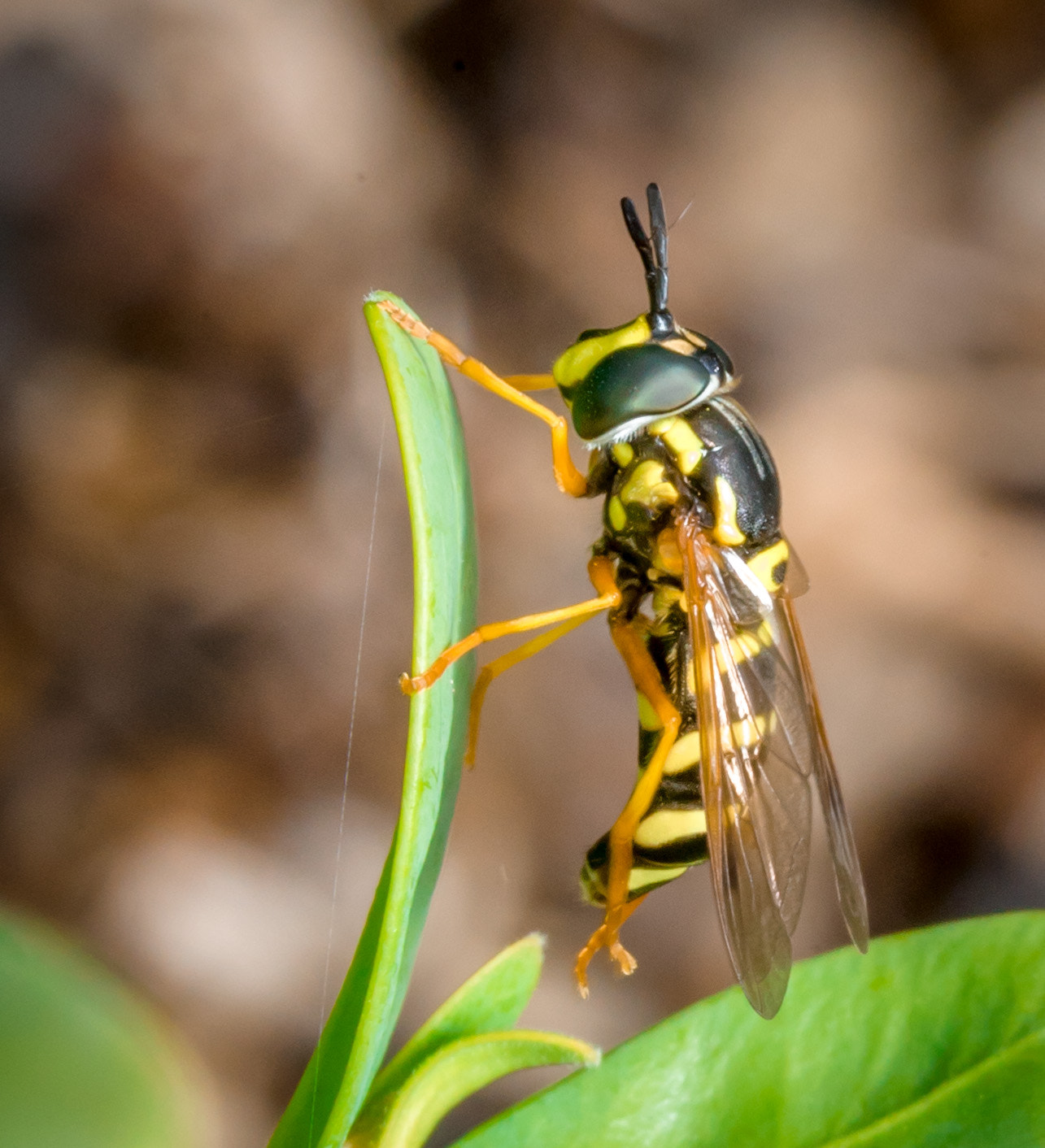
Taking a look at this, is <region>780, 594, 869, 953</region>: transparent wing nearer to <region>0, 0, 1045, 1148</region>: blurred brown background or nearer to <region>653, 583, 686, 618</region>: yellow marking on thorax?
<region>653, 583, 686, 618</region>: yellow marking on thorax

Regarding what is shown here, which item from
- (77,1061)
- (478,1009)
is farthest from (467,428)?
(478,1009)

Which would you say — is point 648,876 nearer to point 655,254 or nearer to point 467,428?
point 655,254

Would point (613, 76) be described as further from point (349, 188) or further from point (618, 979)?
point (618, 979)

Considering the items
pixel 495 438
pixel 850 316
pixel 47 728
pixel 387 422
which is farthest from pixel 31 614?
pixel 850 316

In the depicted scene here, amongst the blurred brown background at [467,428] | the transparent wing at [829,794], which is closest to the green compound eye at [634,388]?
the transparent wing at [829,794]

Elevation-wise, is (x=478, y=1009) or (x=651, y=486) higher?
(x=651, y=486)

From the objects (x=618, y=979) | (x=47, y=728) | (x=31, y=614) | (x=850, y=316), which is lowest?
(x=618, y=979)

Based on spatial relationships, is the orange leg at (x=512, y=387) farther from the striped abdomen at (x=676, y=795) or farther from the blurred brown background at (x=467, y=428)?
the blurred brown background at (x=467, y=428)
